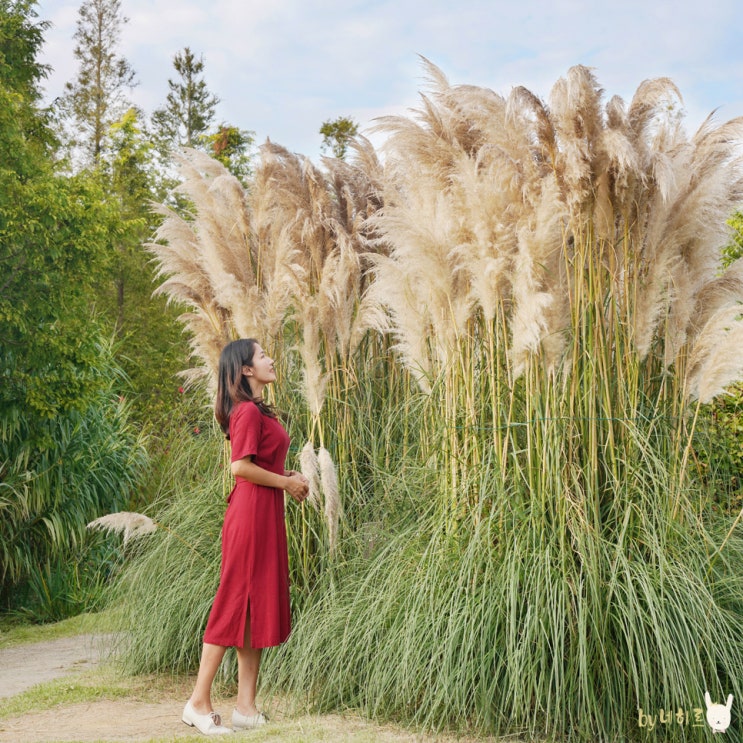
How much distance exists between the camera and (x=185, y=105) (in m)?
25.3

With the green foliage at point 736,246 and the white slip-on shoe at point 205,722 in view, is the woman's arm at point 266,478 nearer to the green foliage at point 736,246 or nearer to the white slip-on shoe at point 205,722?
the white slip-on shoe at point 205,722

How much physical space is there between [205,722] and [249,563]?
737 millimetres

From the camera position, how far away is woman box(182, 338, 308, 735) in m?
4.11

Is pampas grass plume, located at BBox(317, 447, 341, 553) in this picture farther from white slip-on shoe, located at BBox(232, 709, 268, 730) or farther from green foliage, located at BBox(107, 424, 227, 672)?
green foliage, located at BBox(107, 424, 227, 672)

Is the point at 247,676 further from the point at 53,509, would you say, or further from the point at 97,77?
the point at 97,77

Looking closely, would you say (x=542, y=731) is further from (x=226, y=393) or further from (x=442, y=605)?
(x=226, y=393)

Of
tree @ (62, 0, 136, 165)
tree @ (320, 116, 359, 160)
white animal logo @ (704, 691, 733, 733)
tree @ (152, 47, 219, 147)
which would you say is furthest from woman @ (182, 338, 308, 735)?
tree @ (152, 47, 219, 147)

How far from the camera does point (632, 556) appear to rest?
148 inches

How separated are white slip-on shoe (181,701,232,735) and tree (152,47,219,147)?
75.2ft

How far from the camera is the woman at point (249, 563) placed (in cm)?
411

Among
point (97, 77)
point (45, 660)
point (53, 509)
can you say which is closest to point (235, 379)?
point (45, 660)

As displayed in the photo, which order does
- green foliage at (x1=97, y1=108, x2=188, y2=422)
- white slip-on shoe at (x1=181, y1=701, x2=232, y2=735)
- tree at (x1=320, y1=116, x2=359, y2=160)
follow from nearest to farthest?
white slip-on shoe at (x1=181, y1=701, x2=232, y2=735) → green foliage at (x1=97, y1=108, x2=188, y2=422) → tree at (x1=320, y1=116, x2=359, y2=160)

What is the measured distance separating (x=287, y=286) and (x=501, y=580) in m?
2.13

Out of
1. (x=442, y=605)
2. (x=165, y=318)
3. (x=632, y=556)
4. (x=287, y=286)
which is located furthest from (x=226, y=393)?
(x=165, y=318)
